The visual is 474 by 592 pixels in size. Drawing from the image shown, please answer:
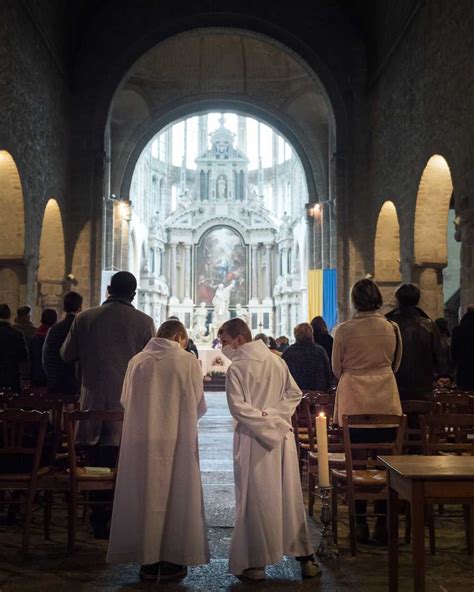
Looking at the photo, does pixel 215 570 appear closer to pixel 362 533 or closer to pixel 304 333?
pixel 362 533

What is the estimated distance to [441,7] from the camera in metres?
10.9

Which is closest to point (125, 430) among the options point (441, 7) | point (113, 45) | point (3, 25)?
point (3, 25)

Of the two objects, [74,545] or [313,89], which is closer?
[74,545]

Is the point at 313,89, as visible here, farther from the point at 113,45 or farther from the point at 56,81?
the point at 56,81

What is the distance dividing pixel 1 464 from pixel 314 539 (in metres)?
2.08

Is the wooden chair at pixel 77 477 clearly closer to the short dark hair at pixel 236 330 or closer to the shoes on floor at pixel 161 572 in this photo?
the shoes on floor at pixel 161 572

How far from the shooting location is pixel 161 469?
3824mm

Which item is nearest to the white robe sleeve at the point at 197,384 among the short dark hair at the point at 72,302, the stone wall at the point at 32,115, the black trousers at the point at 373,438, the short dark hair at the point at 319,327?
the black trousers at the point at 373,438

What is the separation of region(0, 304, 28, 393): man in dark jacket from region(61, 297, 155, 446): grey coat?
2339 millimetres

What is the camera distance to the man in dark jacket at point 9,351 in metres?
7.16

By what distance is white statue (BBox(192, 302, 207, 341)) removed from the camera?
1195 inches

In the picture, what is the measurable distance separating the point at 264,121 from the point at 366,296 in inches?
709

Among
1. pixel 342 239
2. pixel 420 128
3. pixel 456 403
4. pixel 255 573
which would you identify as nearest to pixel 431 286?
pixel 420 128

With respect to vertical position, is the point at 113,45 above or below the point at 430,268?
above
